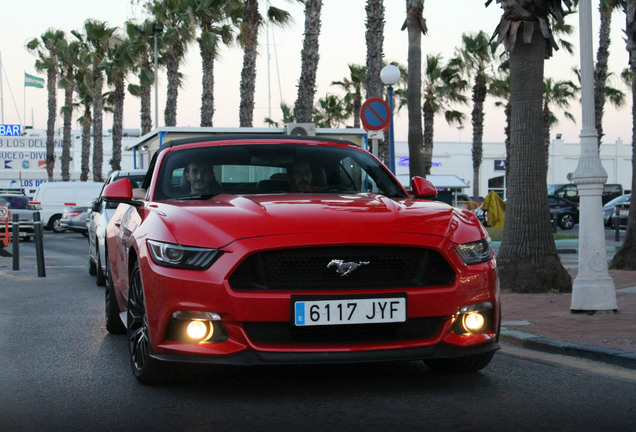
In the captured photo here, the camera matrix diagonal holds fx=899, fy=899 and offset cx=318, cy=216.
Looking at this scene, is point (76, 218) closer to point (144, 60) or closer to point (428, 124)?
point (144, 60)

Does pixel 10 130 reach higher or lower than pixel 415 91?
higher

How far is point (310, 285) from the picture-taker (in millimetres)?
4684

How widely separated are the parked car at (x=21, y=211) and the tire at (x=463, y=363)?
890 inches

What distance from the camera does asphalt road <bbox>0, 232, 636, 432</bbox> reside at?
436 centimetres

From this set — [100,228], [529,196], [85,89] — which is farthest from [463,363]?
[85,89]

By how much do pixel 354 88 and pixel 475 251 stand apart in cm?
4794

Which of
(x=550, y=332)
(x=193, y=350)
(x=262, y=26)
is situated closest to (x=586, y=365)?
(x=550, y=332)

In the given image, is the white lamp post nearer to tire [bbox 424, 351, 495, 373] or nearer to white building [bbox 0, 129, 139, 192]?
tire [bbox 424, 351, 495, 373]

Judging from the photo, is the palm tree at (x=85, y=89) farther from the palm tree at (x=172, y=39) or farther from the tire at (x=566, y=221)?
the tire at (x=566, y=221)

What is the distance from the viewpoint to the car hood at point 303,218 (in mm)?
4773

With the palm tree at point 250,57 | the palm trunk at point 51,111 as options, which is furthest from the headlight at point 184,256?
the palm trunk at point 51,111

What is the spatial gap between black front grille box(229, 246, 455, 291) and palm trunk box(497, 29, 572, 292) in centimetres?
648

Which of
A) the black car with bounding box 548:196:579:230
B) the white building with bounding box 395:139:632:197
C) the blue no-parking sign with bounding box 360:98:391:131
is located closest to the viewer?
the blue no-parking sign with bounding box 360:98:391:131

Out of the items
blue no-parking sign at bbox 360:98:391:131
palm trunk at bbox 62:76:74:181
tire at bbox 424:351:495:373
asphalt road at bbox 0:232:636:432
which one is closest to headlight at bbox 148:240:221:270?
asphalt road at bbox 0:232:636:432
